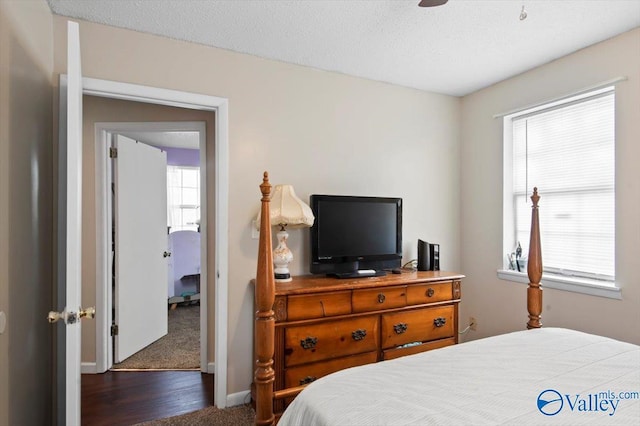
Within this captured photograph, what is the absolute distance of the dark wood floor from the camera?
7.96 feet

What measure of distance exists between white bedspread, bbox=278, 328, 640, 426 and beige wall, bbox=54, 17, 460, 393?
1511 mm

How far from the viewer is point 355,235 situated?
2.82 metres

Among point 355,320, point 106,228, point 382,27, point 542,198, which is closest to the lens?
point 382,27

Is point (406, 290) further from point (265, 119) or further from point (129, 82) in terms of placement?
point (129, 82)

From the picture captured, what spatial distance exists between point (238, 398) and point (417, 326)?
1.39m

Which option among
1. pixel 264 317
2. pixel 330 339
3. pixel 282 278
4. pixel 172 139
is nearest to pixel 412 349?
pixel 330 339

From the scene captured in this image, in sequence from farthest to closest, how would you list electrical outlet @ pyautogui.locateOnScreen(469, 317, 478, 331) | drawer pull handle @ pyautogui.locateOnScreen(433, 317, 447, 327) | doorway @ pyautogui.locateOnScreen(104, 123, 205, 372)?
electrical outlet @ pyautogui.locateOnScreen(469, 317, 478, 331) < doorway @ pyautogui.locateOnScreen(104, 123, 205, 372) < drawer pull handle @ pyautogui.locateOnScreen(433, 317, 447, 327)

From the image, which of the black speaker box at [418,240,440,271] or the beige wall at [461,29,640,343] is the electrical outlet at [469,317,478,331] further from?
the black speaker box at [418,240,440,271]

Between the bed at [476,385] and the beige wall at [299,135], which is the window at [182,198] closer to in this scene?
the beige wall at [299,135]

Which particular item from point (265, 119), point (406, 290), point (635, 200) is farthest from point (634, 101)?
point (265, 119)

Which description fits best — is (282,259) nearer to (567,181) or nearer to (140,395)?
(140,395)

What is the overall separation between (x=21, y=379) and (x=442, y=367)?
5.91 feet

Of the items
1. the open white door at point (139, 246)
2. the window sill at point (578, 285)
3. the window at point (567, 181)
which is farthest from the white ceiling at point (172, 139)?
the window sill at point (578, 285)

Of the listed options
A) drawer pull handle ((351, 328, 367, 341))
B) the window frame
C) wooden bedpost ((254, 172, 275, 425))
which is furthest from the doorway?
the window frame
